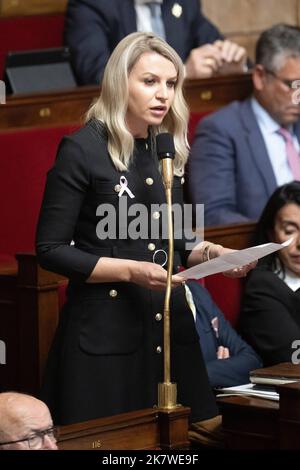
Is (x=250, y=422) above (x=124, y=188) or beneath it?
beneath

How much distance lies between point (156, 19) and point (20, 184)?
90 centimetres

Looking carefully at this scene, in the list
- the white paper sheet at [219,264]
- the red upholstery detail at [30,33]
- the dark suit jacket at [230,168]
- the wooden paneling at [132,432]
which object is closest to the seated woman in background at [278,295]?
the dark suit jacket at [230,168]

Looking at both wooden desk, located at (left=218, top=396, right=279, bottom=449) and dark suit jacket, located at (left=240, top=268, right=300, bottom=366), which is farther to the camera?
dark suit jacket, located at (left=240, top=268, right=300, bottom=366)

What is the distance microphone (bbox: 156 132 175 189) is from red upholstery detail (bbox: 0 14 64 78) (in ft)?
6.99

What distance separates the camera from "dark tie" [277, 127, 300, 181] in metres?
3.86

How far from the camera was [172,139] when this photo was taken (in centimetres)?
230

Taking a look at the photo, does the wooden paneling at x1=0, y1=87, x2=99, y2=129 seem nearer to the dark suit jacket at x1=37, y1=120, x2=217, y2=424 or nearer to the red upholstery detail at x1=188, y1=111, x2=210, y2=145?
the red upholstery detail at x1=188, y1=111, x2=210, y2=145

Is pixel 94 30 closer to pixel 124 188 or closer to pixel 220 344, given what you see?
pixel 220 344

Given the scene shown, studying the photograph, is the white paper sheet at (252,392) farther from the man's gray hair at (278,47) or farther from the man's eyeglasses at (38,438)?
the man's gray hair at (278,47)

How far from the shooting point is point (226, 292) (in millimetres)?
3266

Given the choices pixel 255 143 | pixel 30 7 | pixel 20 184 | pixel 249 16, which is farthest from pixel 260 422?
pixel 249 16

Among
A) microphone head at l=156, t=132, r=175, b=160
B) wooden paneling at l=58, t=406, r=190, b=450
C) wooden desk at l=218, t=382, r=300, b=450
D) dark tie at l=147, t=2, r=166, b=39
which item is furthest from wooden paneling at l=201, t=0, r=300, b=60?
wooden paneling at l=58, t=406, r=190, b=450

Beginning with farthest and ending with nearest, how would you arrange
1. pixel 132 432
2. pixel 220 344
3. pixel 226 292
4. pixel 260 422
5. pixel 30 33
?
pixel 30 33 < pixel 226 292 < pixel 220 344 < pixel 260 422 < pixel 132 432
